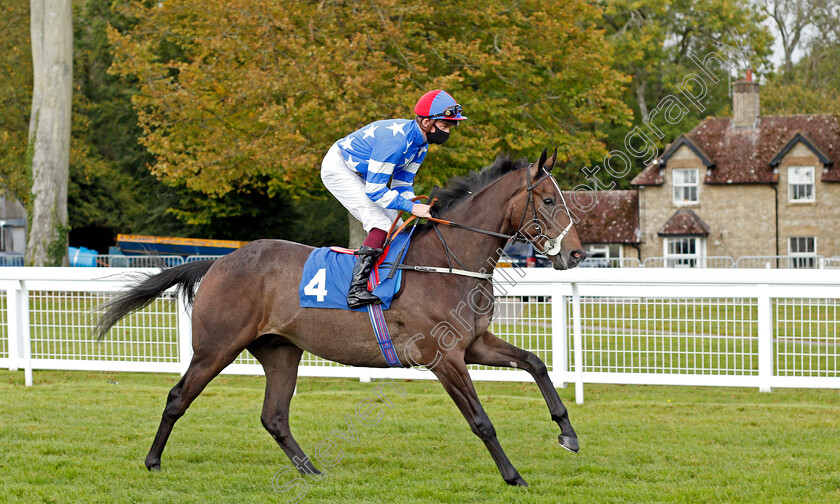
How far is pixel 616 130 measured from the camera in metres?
31.9

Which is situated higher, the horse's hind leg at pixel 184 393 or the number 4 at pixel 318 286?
the number 4 at pixel 318 286

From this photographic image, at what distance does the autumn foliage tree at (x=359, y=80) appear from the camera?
17812 millimetres

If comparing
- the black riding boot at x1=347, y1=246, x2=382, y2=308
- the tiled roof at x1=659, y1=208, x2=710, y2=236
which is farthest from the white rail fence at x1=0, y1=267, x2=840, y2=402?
the tiled roof at x1=659, y1=208, x2=710, y2=236

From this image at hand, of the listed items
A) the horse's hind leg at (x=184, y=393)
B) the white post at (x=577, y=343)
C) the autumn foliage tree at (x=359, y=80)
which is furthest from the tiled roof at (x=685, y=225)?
the horse's hind leg at (x=184, y=393)

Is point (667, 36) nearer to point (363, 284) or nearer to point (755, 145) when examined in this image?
point (755, 145)

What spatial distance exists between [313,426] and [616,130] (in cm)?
2683

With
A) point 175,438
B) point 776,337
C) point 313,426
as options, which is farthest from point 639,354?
point 175,438

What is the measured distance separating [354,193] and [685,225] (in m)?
24.9

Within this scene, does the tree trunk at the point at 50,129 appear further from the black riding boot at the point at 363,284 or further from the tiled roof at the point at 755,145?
the tiled roof at the point at 755,145

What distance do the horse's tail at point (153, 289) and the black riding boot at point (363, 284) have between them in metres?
1.08

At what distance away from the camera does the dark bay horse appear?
4.97 metres

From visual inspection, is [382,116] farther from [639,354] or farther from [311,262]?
[311,262]

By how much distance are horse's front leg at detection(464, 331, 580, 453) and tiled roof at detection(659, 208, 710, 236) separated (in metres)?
24.5

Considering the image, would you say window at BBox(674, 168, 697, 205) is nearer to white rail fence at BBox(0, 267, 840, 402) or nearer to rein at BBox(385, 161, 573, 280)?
white rail fence at BBox(0, 267, 840, 402)
